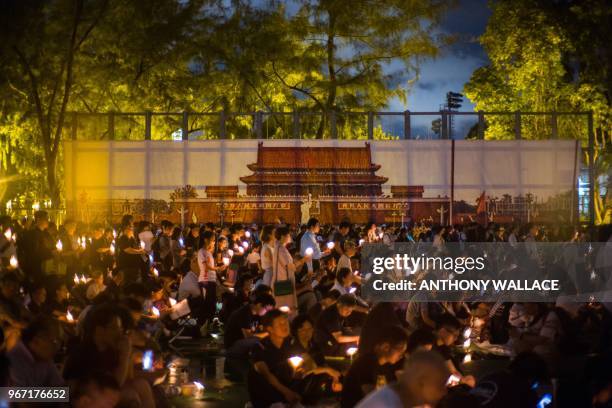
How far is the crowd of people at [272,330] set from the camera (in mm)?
6617

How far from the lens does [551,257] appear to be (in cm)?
1941

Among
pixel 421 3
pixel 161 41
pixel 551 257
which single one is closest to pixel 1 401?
pixel 551 257

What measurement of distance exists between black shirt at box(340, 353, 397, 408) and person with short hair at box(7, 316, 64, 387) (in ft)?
7.39

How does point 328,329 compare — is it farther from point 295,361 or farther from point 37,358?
point 37,358

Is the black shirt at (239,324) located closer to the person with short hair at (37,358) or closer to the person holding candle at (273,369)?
the person holding candle at (273,369)

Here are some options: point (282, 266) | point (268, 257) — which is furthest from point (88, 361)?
point (268, 257)

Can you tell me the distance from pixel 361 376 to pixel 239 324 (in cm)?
462

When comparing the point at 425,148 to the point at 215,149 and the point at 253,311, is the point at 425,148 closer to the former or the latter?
the point at 215,149

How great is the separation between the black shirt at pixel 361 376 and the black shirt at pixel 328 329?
3.88 metres

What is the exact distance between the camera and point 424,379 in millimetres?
4652

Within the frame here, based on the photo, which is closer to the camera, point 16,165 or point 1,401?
point 1,401

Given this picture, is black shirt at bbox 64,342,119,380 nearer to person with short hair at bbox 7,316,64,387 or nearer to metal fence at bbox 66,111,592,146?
person with short hair at bbox 7,316,64,387

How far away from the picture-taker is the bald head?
4.64m

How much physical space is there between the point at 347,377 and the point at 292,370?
3.00 ft
